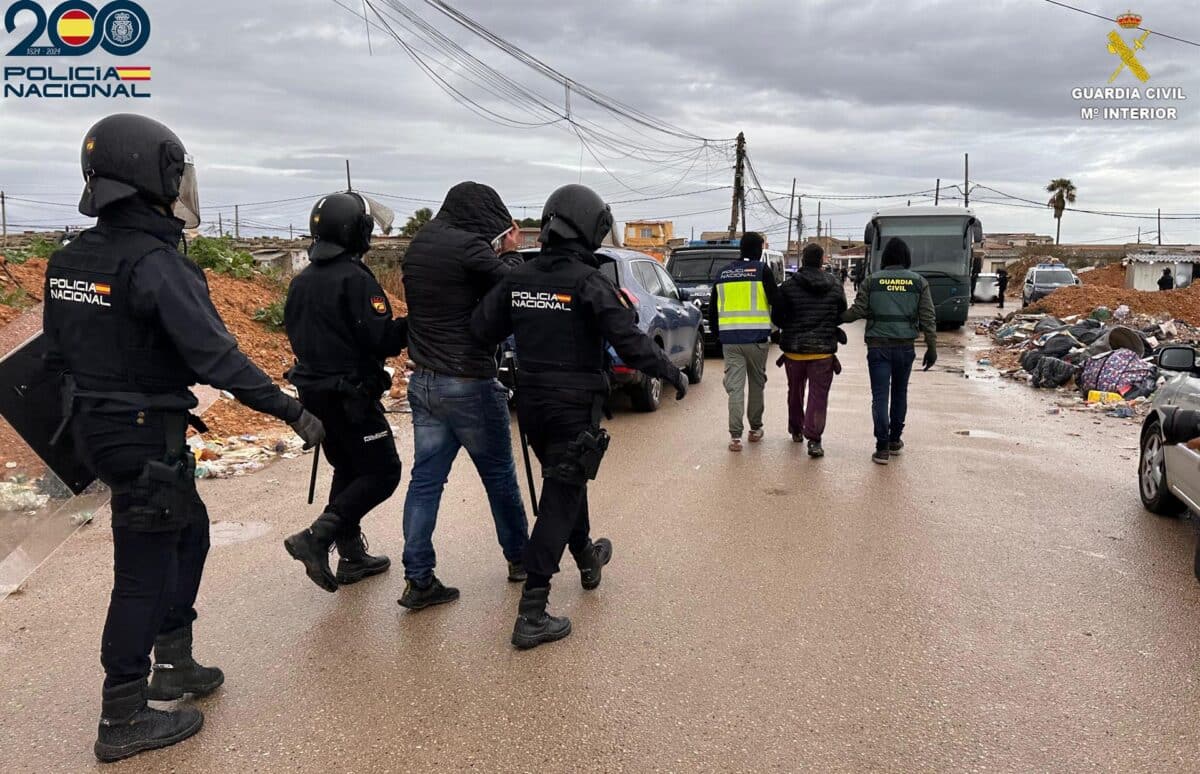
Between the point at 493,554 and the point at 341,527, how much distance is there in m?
1.08

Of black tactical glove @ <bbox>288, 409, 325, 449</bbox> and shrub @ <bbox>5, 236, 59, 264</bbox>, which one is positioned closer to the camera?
black tactical glove @ <bbox>288, 409, 325, 449</bbox>

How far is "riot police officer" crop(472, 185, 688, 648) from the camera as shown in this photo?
3672 millimetres

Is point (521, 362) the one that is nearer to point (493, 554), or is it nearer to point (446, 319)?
point (446, 319)

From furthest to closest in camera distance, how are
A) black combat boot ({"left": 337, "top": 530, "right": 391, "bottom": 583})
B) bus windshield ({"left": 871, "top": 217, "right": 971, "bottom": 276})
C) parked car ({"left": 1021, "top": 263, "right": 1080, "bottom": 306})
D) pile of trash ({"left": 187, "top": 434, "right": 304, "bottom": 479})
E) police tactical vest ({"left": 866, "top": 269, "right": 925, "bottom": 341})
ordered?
parked car ({"left": 1021, "top": 263, "right": 1080, "bottom": 306}) → bus windshield ({"left": 871, "top": 217, "right": 971, "bottom": 276}) → police tactical vest ({"left": 866, "top": 269, "right": 925, "bottom": 341}) → pile of trash ({"left": 187, "top": 434, "right": 304, "bottom": 479}) → black combat boot ({"left": 337, "top": 530, "right": 391, "bottom": 583})

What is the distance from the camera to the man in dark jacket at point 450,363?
392 cm

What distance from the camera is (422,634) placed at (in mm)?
3842

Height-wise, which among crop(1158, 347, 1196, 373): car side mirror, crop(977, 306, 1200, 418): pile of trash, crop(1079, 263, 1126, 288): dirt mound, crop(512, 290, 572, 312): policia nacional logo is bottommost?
crop(977, 306, 1200, 418): pile of trash

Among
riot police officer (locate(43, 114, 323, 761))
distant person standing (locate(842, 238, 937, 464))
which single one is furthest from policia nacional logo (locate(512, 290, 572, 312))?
distant person standing (locate(842, 238, 937, 464))

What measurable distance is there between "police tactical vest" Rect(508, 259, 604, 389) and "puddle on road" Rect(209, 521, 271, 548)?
2.61 m

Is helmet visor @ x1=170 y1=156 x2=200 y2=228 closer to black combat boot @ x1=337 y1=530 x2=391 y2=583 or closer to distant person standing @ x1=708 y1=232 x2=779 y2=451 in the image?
black combat boot @ x1=337 y1=530 x2=391 y2=583

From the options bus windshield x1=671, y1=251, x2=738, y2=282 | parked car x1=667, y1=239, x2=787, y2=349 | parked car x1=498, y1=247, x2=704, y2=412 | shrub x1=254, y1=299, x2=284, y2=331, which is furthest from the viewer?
bus windshield x1=671, y1=251, x2=738, y2=282

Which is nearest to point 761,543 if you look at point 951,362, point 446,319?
point 446,319

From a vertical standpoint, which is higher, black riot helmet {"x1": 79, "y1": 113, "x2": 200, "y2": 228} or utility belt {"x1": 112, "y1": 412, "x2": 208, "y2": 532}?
black riot helmet {"x1": 79, "y1": 113, "x2": 200, "y2": 228}

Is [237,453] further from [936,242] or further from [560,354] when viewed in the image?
[936,242]
